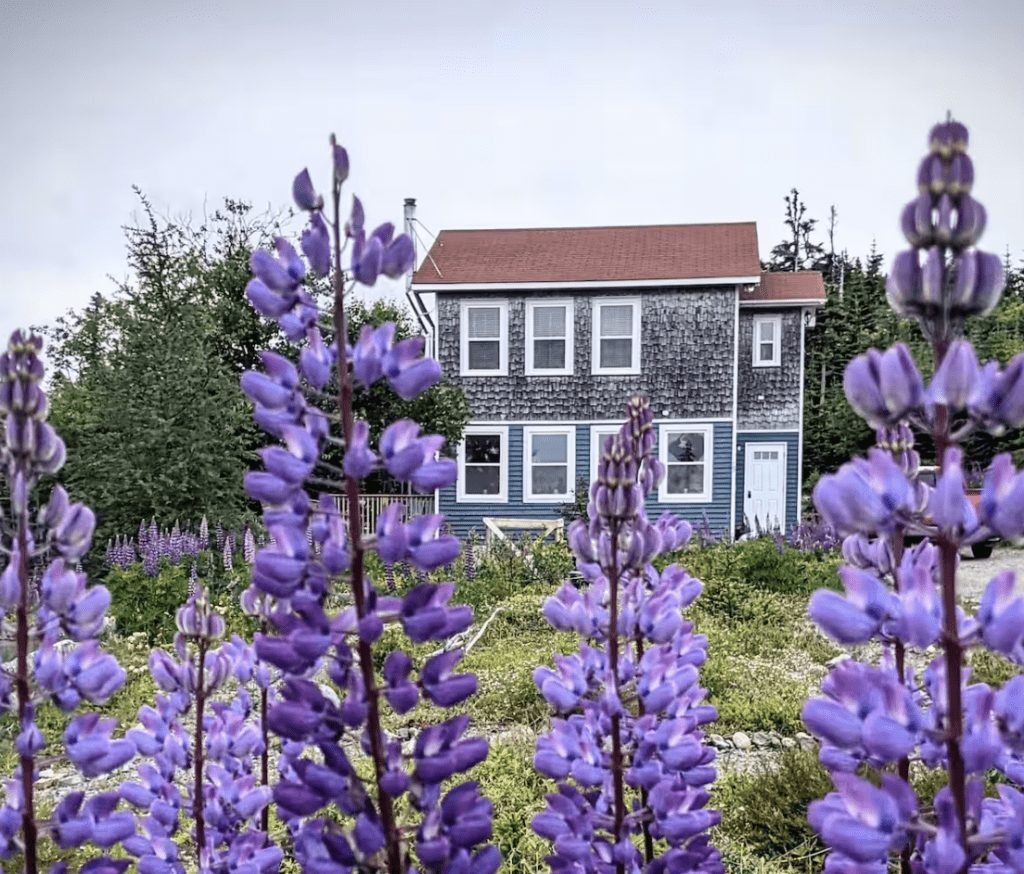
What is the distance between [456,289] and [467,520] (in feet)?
14.9

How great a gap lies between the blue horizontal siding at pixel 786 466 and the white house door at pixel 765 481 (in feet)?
0.26

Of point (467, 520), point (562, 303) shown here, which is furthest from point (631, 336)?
point (467, 520)

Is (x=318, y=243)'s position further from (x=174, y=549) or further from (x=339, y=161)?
(x=174, y=549)

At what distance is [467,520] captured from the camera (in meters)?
17.6

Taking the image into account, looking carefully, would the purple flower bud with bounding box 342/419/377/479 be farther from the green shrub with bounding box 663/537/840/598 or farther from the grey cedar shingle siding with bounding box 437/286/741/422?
the grey cedar shingle siding with bounding box 437/286/741/422

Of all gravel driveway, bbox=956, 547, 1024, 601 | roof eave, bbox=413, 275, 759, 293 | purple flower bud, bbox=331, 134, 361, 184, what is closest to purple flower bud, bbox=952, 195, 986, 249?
purple flower bud, bbox=331, 134, 361, 184

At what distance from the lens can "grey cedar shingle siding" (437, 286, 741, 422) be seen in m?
17.4

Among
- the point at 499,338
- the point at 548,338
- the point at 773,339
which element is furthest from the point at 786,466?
the point at 499,338

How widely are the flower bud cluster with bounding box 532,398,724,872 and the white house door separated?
16762 mm

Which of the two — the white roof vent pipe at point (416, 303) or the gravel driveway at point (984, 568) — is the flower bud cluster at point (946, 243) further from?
the white roof vent pipe at point (416, 303)

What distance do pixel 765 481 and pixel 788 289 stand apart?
3905 mm

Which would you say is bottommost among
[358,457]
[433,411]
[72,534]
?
[72,534]

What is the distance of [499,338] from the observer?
17828 mm

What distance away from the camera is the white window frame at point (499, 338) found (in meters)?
17.7
